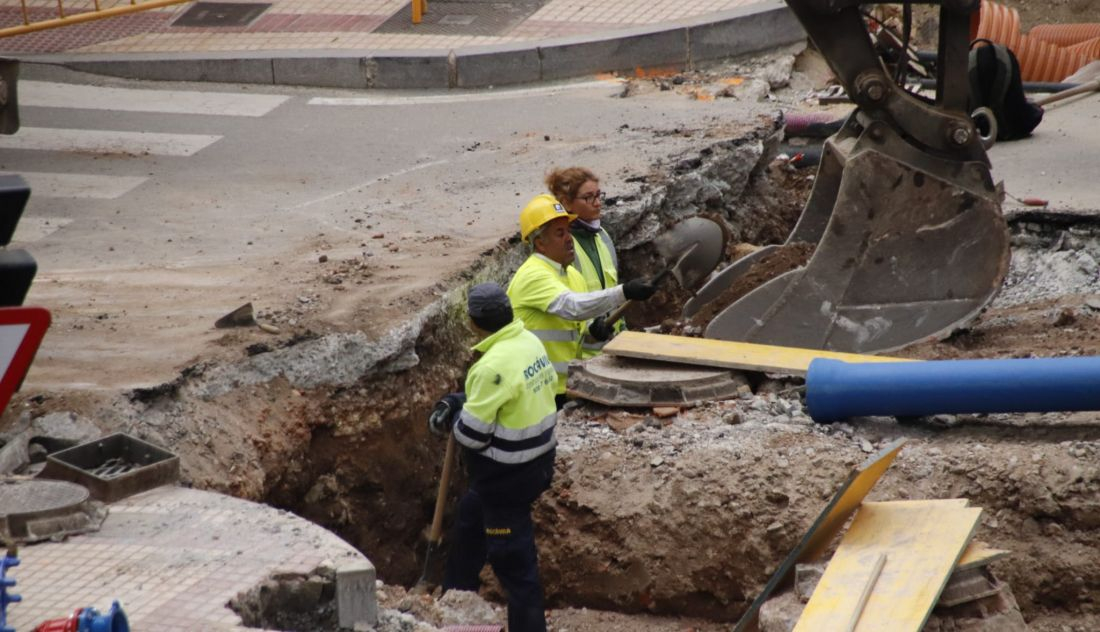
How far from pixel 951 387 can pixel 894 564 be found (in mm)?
1365

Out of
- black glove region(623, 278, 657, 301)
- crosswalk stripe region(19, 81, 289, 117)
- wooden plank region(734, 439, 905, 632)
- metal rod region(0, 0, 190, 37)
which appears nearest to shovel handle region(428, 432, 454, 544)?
black glove region(623, 278, 657, 301)

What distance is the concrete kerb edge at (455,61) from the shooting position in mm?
13328

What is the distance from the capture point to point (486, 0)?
49.5 ft

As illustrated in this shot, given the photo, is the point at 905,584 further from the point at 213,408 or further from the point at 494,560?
the point at 213,408

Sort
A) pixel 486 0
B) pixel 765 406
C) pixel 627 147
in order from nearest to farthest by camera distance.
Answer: pixel 765 406 → pixel 627 147 → pixel 486 0

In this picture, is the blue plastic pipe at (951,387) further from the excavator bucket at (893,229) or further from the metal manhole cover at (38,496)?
the metal manhole cover at (38,496)

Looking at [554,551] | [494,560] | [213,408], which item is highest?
[213,408]

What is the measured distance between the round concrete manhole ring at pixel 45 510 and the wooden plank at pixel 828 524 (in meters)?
2.72

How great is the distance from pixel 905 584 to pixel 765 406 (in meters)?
2.08

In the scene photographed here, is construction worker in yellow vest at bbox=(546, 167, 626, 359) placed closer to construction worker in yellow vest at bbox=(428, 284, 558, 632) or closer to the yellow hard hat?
Result: the yellow hard hat

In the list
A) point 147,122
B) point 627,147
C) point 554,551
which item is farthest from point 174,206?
point 554,551

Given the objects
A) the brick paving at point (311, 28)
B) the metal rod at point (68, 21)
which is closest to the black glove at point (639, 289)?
the metal rod at point (68, 21)

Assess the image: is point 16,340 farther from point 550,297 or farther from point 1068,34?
point 1068,34

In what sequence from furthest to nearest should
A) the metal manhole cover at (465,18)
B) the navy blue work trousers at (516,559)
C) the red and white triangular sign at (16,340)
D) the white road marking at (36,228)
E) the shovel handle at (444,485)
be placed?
1. the metal manhole cover at (465,18)
2. the white road marking at (36,228)
3. the shovel handle at (444,485)
4. the navy blue work trousers at (516,559)
5. the red and white triangular sign at (16,340)
